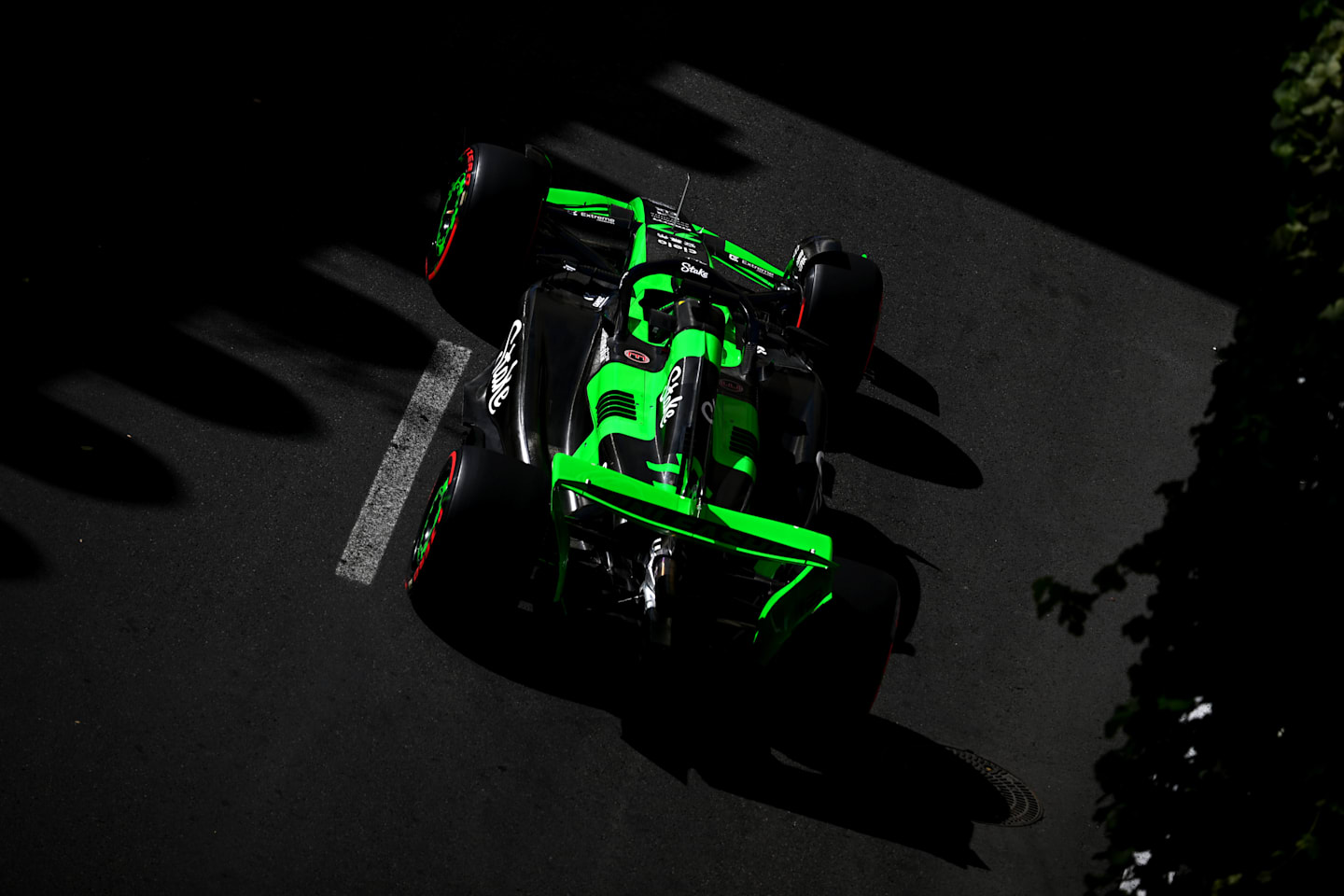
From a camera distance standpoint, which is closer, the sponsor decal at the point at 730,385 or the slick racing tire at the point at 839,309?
the sponsor decal at the point at 730,385

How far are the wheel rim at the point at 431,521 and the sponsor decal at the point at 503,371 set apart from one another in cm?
51

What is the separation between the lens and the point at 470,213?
691 cm

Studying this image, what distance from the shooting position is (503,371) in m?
6.36

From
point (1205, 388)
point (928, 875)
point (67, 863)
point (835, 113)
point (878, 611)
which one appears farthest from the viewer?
point (835, 113)

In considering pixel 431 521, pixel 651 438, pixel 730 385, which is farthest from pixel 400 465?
pixel 730 385

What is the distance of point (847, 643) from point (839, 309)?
219cm

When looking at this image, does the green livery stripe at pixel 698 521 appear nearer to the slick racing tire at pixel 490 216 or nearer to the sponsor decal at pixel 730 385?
the sponsor decal at pixel 730 385

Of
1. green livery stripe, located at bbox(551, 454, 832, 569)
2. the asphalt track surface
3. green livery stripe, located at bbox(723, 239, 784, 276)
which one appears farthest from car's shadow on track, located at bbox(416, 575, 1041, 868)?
green livery stripe, located at bbox(723, 239, 784, 276)

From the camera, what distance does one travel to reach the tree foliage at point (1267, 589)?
11.3 ft

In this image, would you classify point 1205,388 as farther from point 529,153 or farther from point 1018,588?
point 529,153

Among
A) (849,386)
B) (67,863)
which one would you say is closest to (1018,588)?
(849,386)

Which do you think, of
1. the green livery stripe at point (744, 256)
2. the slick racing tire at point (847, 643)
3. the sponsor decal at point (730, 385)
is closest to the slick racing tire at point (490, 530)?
the sponsor decal at point (730, 385)

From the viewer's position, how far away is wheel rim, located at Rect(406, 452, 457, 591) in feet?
18.2

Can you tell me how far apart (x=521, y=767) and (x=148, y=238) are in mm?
3745
